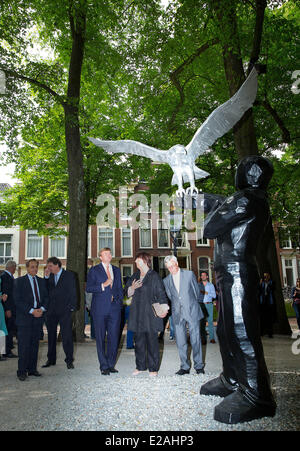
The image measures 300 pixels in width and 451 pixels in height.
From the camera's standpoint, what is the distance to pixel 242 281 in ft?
12.0

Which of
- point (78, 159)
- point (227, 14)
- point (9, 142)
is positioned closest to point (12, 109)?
point (9, 142)

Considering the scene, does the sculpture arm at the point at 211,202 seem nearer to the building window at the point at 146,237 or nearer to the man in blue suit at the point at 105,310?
the man in blue suit at the point at 105,310

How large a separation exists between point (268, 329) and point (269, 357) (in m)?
3.39

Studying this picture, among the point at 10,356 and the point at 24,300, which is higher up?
the point at 24,300

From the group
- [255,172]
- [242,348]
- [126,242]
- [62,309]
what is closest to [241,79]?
[255,172]

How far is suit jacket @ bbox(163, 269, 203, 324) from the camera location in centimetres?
593

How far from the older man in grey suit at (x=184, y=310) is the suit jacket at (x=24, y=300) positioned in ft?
7.41

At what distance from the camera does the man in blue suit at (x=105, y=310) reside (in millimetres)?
5723

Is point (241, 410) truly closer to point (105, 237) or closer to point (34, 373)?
point (34, 373)

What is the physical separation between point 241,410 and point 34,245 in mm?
35852

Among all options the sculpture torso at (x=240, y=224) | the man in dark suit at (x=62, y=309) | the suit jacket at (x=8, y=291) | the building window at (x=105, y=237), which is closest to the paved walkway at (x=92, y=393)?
the man in dark suit at (x=62, y=309)

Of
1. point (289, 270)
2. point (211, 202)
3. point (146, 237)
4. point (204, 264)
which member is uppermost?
point (146, 237)

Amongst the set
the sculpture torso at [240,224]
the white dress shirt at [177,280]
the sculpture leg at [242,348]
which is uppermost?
the sculpture torso at [240,224]

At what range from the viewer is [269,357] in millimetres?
7207
